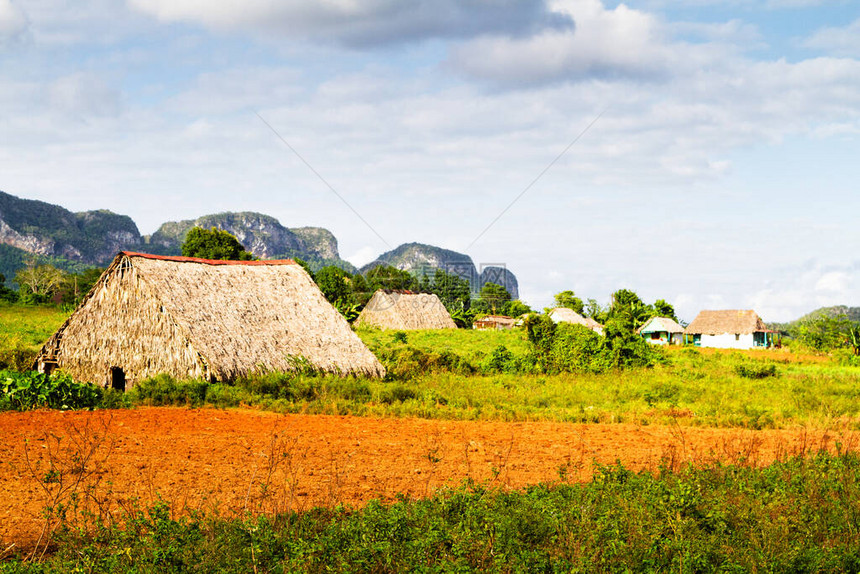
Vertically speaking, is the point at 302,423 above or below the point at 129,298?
below

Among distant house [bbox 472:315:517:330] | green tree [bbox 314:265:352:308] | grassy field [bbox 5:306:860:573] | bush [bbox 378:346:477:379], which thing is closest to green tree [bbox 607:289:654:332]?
distant house [bbox 472:315:517:330]

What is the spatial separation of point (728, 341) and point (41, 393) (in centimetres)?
5183

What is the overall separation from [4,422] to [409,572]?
340 inches

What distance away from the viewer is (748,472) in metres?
A: 7.38

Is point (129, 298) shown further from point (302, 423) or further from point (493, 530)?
point (493, 530)

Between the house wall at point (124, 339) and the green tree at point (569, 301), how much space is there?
52.9 metres

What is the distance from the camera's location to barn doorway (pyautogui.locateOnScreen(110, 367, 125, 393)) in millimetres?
15172

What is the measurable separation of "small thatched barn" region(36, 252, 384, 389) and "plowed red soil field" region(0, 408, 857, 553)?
83.2 inches

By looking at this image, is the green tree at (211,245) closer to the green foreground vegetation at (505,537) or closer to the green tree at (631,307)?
the green tree at (631,307)

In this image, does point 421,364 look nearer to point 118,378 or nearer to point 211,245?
point 118,378

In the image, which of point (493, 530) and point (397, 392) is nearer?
point (493, 530)

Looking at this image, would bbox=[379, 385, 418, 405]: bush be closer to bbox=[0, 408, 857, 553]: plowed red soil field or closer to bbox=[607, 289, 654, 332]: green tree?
bbox=[0, 408, 857, 553]: plowed red soil field

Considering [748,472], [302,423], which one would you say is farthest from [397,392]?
[748,472]

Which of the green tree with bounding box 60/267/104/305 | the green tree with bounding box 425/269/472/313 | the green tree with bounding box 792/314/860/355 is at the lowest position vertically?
the green tree with bounding box 792/314/860/355
